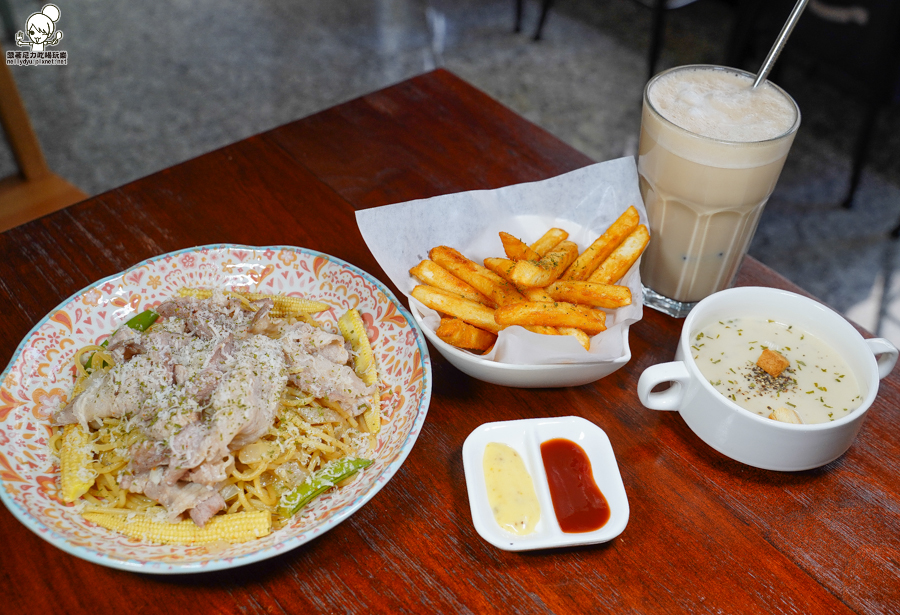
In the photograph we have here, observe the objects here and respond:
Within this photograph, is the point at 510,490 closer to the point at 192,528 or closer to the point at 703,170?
the point at 192,528

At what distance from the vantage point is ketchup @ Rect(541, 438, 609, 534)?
4.41ft

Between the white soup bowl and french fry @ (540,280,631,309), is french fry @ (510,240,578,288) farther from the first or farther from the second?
the white soup bowl

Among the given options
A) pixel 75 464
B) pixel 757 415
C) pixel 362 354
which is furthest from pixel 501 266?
pixel 75 464

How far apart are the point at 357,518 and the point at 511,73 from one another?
15.5ft

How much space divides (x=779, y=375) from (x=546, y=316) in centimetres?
55

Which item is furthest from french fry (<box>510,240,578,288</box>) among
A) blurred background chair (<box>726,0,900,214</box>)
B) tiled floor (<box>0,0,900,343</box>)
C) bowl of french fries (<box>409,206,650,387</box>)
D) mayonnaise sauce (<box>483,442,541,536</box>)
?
blurred background chair (<box>726,0,900,214</box>)

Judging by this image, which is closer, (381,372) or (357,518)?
(357,518)

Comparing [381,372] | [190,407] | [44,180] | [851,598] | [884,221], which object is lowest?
[884,221]

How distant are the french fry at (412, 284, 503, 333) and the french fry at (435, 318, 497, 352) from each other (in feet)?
0.05

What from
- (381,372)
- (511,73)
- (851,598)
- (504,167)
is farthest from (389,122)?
(511,73)

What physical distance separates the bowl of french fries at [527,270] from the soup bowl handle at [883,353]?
510 millimetres

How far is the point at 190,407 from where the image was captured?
1.37 metres

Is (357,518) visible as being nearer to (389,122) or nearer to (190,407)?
(190,407)

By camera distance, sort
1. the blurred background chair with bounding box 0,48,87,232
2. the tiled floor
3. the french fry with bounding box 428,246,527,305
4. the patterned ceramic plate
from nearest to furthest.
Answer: the patterned ceramic plate
the french fry with bounding box 428,246,527,305
the blurred background chair with bounding box 0,48,87,232
the tiled floor
